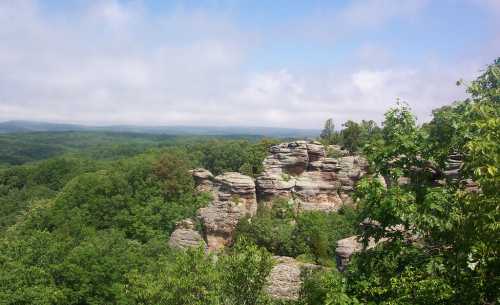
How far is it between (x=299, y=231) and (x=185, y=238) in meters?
11.9

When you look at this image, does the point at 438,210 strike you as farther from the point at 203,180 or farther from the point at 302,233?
the point at 203,180

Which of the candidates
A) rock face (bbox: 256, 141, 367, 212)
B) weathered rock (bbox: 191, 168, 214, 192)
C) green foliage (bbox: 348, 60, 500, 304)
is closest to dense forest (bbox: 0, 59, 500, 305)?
green foliage (bbox: 348, 60, 500, 304)

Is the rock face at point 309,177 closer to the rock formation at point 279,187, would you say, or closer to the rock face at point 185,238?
the rock formation at point 279,187

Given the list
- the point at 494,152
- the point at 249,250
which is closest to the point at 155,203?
the point at 249,250

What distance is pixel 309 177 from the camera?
4809 centimetres

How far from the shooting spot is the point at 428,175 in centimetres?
1162

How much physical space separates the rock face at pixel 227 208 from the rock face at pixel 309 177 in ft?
6.58

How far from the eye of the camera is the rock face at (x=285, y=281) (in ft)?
80.5

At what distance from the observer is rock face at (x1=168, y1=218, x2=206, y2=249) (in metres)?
39.5

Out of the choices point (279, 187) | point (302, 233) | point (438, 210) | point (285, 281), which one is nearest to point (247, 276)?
point (438, 210)

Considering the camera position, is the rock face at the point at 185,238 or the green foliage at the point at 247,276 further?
the rock face at the point at 185,238

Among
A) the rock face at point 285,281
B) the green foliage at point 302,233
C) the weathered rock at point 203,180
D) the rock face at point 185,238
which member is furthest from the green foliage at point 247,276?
the weathered rock at point 203,180

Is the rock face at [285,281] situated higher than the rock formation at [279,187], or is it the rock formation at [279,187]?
the rock formation at [279,187]

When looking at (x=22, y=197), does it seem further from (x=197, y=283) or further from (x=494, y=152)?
(x=494, y=152)
